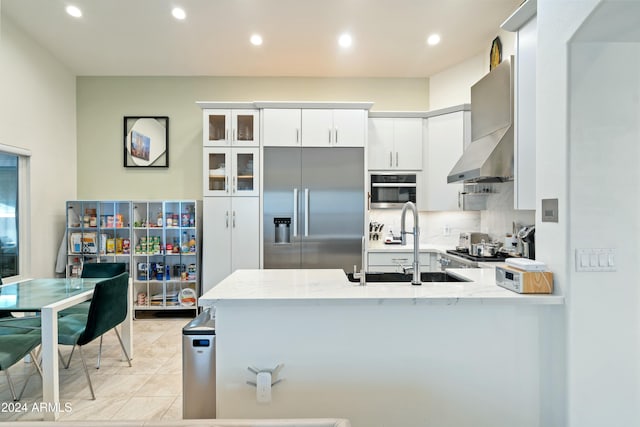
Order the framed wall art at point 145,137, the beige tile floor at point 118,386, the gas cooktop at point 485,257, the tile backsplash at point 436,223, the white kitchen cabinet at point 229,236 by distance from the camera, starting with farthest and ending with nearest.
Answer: the framed wall art at point 145,137 → the tile backsplash at point 436,223 → the white kitchen cabinet at point 229,236 → the gas cooktop at point 485,257 → the beige tile floor at point 118,386

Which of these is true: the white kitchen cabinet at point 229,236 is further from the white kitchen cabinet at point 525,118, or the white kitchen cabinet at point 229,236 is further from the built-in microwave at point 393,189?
the white kitchen cabinet at point 525,118

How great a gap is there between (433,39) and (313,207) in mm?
2282

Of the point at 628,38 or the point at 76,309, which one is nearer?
the point at 628,38

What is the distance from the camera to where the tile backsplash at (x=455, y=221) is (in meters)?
3.67

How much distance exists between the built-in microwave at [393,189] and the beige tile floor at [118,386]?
2730mm

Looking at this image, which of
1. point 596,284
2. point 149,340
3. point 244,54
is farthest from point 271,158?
point 596,284

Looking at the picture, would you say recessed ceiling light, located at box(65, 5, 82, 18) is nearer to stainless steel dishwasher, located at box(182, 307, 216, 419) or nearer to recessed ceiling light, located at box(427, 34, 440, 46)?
stainless steel dishwasher, located at box(182, 307, 216, 419)

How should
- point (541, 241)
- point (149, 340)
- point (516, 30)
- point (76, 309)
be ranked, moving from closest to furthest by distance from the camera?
point (541, 241) < point (516, 30) < point (76, 309) < point (149, 340)

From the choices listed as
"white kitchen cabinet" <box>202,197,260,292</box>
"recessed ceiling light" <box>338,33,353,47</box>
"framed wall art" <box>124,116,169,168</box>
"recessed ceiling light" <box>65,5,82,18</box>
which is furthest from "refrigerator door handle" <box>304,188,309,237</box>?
"recessed ceiling light" <box>65,5,82,18</box>

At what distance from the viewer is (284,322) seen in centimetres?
164

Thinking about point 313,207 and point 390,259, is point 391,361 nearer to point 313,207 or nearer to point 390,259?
point 390,259

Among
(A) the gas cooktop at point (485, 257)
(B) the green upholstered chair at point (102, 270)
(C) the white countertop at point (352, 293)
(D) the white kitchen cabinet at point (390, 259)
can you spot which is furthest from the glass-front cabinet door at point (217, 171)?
(A) the gas cooktop at point (485, 257)

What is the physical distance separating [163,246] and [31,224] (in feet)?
4.59

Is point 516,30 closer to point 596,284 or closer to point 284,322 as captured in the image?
point 596,284
